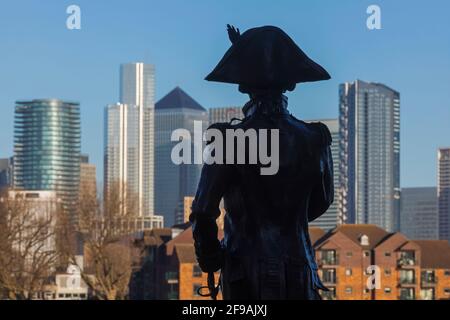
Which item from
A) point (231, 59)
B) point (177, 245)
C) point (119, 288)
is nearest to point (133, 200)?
point (177, 245)

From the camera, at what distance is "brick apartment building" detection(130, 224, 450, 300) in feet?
526

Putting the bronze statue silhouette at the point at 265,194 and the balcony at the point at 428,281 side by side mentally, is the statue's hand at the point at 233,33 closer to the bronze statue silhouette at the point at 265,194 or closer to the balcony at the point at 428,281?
the bronze statue silhouette at the point at 265,194

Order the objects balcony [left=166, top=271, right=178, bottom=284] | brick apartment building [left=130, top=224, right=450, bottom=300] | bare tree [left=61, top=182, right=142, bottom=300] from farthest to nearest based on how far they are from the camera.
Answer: balcony [left=166, top=271, right=178, bottom=284], brick apartment building [left=130, top=224, right=450, bottom=300], bare tree [left=61, top=182, right=142, bottom=300]

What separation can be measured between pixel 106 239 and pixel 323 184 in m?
123

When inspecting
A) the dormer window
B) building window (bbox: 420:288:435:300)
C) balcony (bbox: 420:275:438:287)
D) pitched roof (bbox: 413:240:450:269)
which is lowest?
building window (bbox: 420:288:435:300)

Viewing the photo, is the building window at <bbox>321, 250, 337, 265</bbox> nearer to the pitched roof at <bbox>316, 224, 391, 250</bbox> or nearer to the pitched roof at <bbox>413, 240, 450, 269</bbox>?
the pitched roof at <bbox>316, 224, 391, 250</bbox>

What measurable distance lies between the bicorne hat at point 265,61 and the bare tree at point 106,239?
11711cm

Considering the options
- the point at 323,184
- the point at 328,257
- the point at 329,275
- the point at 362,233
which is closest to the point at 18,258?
the point at 329,275

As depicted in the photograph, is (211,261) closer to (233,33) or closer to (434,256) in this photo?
(233,33)

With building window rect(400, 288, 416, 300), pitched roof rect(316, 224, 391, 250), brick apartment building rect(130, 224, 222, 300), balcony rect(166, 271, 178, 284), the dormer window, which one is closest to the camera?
brick apartment building rect(130, 224, 222, 300)

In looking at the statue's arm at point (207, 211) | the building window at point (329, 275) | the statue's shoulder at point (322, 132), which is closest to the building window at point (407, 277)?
the building window at point (329, 275)

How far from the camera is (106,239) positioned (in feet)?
452

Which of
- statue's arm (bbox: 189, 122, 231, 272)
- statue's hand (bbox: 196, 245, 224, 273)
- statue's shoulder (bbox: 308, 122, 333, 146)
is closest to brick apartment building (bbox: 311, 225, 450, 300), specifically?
statue's shoulder (bbox: 308, 122, 333, 146)
